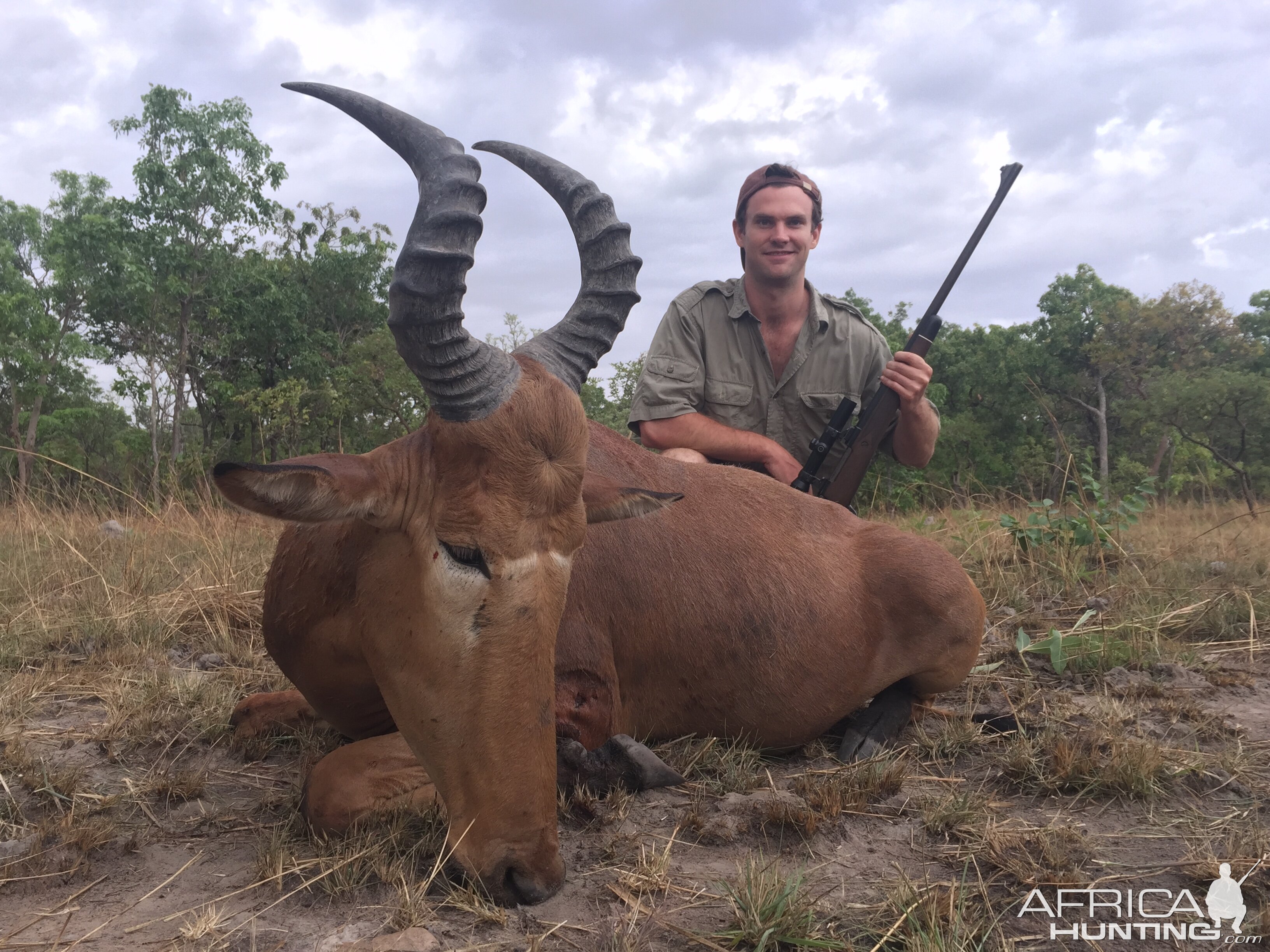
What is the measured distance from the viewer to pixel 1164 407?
24922 mm

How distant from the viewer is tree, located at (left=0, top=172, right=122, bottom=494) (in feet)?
82.7

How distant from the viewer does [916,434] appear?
19.1 ft

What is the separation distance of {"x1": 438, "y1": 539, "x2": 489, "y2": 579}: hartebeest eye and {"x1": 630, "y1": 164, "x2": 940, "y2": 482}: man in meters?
3.74

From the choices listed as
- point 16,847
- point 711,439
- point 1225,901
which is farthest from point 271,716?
point 1225,901

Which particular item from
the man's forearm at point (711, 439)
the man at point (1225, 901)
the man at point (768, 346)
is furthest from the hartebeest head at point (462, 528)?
the man at point (768, 346)

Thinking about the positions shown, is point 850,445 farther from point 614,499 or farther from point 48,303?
point 48,303

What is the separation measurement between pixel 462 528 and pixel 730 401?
4.25 metres

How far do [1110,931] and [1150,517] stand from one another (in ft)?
33.3

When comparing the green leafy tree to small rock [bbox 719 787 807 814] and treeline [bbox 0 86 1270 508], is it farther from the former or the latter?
small rock [bbox 719 787 807 814]

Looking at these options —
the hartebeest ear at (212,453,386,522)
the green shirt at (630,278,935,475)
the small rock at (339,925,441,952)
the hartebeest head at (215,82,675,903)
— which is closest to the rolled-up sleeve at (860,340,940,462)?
the green shirt at (630,278,935,475)

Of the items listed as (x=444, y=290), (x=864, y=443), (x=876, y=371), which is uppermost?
(x=876, y=371)

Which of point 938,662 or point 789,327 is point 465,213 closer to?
point 938,662

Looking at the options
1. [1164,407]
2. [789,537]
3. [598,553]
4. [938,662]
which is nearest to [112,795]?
[598,553]

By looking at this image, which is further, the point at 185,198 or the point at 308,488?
the point at 185,198
